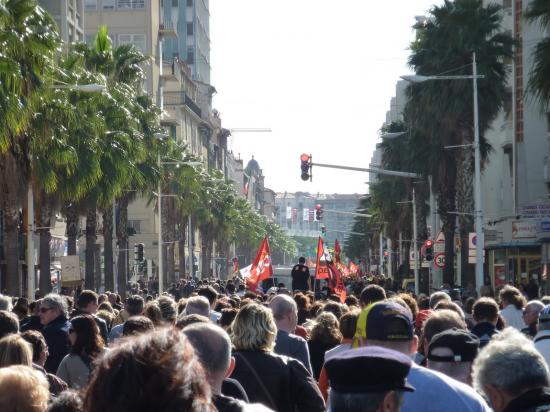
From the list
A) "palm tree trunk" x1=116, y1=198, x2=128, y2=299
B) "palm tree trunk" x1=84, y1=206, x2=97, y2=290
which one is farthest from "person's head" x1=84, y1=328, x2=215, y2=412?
"palm tree trunk" x1=116, y1=198, x2=128, y2=299

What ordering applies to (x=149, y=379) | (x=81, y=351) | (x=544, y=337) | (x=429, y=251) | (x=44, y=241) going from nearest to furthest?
1. (x=149, y=379)
2. (x=544, y=337)
3. (x=81, y=351)
4. (x=44, y=241)
5. (x=429, y=251)

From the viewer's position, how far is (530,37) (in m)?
47.8

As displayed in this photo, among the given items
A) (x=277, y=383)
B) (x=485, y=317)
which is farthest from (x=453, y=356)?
(x=485, y=317)

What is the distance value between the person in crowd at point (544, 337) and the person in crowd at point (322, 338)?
98.5 inches

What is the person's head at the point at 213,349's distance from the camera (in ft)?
19.0

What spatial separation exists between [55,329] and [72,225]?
28.1 m

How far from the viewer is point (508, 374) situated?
5508mm

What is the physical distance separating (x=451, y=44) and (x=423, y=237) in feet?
64.1

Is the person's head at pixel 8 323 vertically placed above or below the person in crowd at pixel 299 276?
above

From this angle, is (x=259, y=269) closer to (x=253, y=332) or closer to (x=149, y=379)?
(x=253, y=332)

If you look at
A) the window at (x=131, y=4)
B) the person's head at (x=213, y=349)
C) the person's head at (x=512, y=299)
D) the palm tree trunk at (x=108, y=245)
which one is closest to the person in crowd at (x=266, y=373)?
the person's head at (x=213, y=349)

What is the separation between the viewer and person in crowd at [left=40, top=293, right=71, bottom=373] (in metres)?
11.1

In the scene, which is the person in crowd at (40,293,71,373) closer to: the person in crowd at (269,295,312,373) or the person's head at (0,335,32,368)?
the person in crowd at (269,295,312,373)

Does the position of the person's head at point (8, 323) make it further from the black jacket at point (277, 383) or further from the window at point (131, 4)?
the window at point (131, 4)
